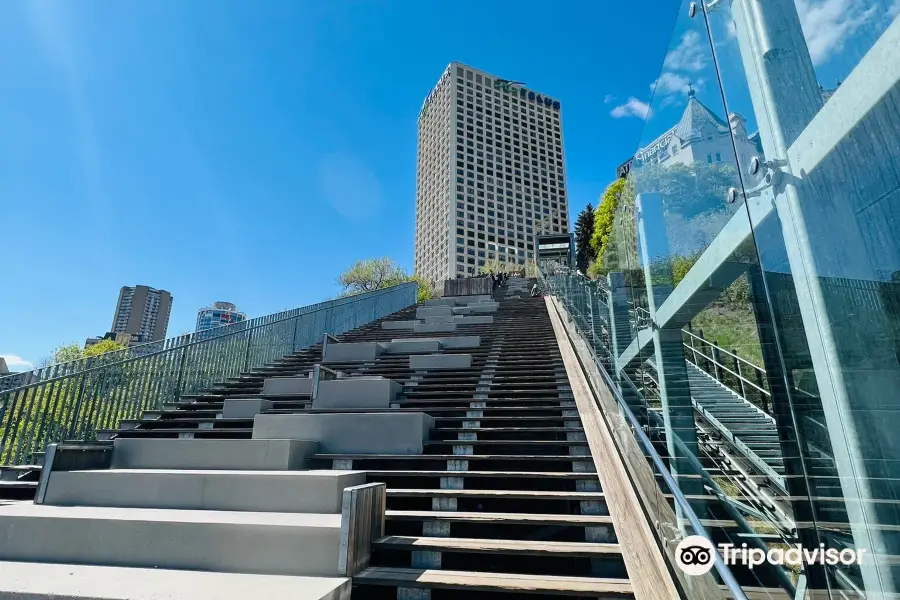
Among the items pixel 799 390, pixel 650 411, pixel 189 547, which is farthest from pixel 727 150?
pixel 189 547

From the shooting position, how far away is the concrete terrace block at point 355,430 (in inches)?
187

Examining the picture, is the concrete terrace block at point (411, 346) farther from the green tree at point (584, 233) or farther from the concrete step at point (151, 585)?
the green tree at point (584, 233)

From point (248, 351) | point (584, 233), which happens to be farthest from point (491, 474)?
point (584, 233)

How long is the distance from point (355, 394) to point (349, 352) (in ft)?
11.2

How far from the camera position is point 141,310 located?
106250 mm

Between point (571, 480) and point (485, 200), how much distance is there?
104289mm

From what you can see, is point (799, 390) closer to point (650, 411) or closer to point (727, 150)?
point (727, 150)

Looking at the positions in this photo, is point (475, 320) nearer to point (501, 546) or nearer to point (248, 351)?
point (248, 351)

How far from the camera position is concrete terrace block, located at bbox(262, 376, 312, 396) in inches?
275

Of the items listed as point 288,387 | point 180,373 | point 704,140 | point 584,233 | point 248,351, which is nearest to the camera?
point 704,140

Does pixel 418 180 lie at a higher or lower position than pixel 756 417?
higher

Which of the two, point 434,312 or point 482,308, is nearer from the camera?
point 434,312

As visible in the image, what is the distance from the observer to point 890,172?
3.73 ft

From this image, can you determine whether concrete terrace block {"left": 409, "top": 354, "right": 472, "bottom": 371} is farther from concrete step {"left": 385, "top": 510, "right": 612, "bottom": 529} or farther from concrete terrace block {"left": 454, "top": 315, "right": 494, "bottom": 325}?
concrete terrace block {"left": 454, "top": 315, "right": 494, "bottom": 325}
